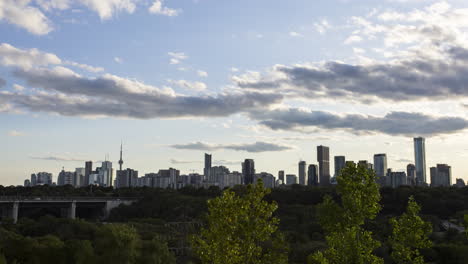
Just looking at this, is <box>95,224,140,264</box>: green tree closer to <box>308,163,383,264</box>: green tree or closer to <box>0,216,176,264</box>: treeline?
<box>0,216,176,264</box>: treeline

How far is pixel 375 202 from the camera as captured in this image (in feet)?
75.6

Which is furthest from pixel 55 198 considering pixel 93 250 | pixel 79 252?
pixel 79 252

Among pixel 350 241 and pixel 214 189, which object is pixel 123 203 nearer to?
pixel 214 189

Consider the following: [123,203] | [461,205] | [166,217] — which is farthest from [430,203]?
[123,203]

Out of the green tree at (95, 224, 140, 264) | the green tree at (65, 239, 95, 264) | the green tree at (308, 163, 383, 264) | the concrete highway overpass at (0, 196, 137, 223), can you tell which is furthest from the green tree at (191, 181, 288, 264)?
the concrete highway overpass at (0, 196, 137, 223)

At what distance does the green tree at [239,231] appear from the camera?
18500mm

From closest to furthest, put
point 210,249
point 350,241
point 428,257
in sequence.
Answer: point 210,249 → point 350,241 → point 428,257

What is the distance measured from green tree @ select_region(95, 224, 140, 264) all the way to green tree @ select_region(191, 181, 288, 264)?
132ft

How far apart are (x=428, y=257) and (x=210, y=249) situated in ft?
189

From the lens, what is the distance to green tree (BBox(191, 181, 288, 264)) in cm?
1850

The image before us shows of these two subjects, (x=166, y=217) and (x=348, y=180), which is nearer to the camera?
(x=348, y=180)

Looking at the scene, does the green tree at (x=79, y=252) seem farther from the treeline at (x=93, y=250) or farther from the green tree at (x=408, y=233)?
the green tree at (x=408, y=233)

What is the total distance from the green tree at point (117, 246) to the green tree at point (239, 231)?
4019 centimetres

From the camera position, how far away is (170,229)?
11012 centimetres
